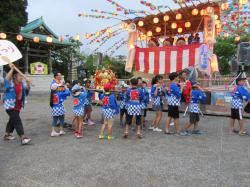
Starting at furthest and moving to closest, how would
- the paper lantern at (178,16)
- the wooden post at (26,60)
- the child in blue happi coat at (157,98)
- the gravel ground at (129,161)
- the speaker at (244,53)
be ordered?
the wooden post at (26,60)
the paper lantern at (178,16)
the speaker at (244,53)
the child in blue happi coat at (157,98)
the gravel ground at (129,161)

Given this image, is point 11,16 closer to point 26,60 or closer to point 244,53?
point 26,60

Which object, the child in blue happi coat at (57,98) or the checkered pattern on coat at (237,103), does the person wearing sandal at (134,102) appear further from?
the checkered pattern on coat at (237,103)

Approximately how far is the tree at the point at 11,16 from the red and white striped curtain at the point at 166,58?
11.9 metres

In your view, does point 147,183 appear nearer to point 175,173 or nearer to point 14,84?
point 175,173

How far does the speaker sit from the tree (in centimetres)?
1539

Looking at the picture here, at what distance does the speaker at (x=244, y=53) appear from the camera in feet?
32.5

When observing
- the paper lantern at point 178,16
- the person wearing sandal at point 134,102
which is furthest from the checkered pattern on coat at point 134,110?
the paper lantern at point 178,16

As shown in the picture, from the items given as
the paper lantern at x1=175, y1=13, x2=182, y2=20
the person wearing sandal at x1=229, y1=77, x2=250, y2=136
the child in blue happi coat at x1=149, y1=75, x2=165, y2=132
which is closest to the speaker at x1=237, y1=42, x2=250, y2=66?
the paper lantern at x1=175, y1=13, x2=182, y2=20

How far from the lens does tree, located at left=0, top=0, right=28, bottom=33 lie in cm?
1878

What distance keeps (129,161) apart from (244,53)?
740 centimetres

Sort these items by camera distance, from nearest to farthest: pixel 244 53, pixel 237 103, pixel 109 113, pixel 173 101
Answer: pixel 109 113 → pixel 173 101 → pixel 237 103 → pixel 244 53

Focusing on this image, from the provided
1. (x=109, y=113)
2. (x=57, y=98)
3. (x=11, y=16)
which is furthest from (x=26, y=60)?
(x=109, y=113)

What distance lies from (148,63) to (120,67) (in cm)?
2623

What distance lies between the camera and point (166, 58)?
10.4 meters
